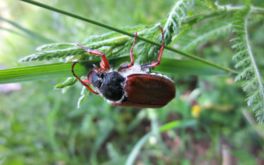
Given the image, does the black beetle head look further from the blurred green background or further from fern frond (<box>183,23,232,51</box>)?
the blurred green background

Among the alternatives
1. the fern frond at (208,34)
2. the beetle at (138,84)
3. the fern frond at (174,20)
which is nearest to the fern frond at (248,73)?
the fern frond at (174,20)

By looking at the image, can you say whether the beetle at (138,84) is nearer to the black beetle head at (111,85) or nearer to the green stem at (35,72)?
the black beetle head at (111,85)

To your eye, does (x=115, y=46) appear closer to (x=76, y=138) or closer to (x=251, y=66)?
(x=251, y=66)

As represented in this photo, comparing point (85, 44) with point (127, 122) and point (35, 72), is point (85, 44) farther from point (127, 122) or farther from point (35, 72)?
point (127, 122)

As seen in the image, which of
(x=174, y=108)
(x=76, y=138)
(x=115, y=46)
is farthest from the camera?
(x=76, y=138)

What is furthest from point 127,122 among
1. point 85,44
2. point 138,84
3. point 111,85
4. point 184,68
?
point 85,44

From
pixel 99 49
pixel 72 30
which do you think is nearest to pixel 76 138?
pixel 72 30
